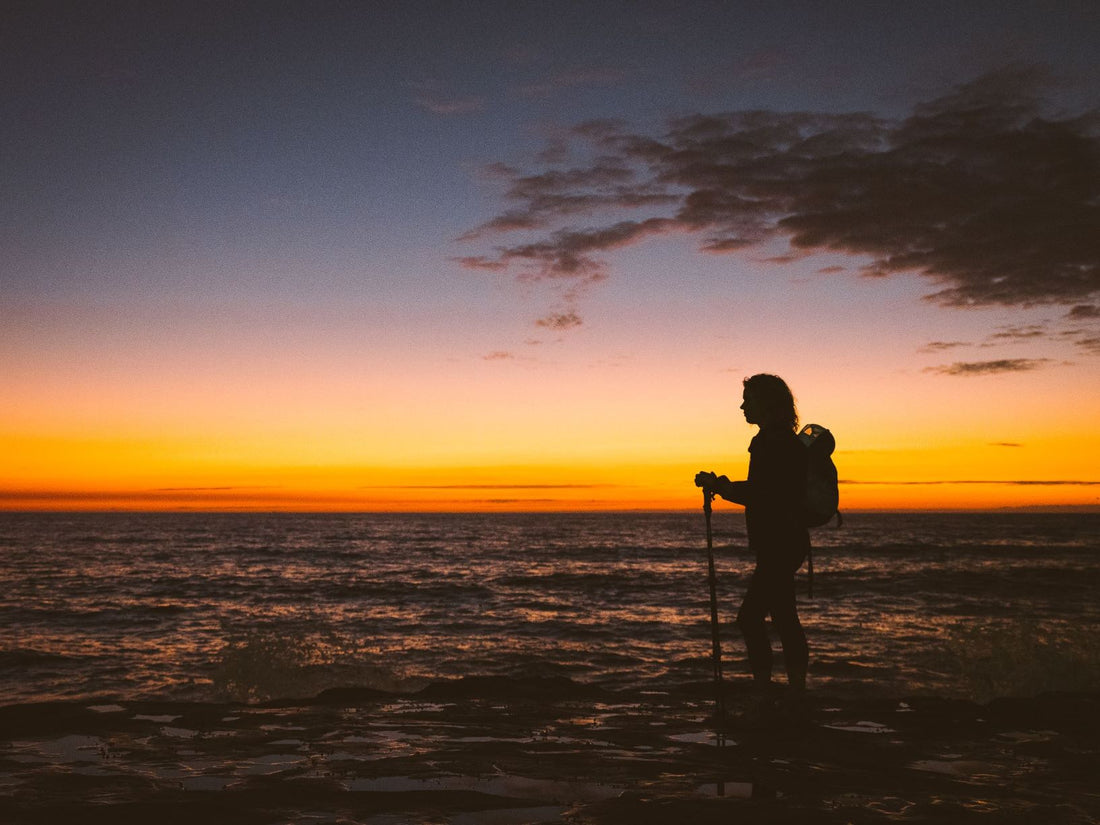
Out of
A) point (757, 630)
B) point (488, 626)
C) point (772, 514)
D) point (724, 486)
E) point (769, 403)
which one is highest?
point (769, 403)

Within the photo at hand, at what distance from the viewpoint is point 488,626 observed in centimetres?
1911

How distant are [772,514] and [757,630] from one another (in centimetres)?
108

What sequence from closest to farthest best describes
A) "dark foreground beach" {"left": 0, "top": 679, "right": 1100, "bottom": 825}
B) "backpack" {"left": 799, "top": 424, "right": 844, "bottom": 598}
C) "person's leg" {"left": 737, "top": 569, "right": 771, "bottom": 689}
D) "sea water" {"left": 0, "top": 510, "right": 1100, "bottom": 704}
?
1. "dark foreground beach" {"left": 0, "top": 679, "right": 1100, "bottom": 825}
2. "backpack" {"left": 799, "top": 424, "right": 844, "bottom": 598}
3. "person's leg" {"left": 737, "top": 569, "right": 771, "bottom": 689}
4. "sea water" {"left": 0, "top": 510, "right": 1100, "bottom": 704}

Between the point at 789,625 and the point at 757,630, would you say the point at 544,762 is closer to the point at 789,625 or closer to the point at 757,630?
the point at 757,630

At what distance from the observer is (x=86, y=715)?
7.29 meters

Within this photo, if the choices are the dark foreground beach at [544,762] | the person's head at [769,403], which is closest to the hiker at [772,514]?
the person's head at [769,403]

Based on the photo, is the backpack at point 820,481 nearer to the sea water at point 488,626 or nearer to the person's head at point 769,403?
the person's head at point 769,403

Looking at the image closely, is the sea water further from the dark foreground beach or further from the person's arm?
the person's arm

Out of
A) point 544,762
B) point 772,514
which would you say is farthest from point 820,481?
point 544,762

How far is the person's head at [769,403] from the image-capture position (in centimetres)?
658

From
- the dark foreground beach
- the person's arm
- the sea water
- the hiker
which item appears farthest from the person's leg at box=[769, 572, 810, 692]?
the sea water

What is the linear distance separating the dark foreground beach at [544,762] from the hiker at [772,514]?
0.68 metres

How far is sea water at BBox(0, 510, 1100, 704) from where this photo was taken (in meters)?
11.3

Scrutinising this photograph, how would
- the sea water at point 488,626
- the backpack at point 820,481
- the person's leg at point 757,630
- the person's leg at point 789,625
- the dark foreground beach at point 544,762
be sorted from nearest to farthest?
the dark foreground beach at point 544,762 → the backpack at point 820,481 → the person's leg at point 789,625 → the person's leg at point 757,630 → the sea water at point 488,626
